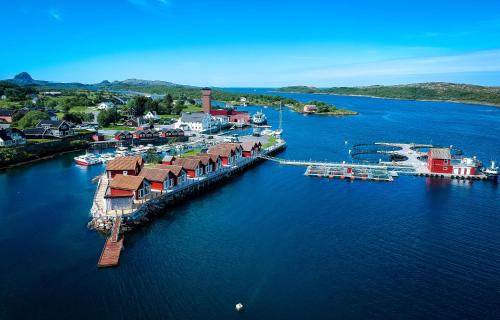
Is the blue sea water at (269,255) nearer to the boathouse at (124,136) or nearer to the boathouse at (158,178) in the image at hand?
the boathouse at (158,178)

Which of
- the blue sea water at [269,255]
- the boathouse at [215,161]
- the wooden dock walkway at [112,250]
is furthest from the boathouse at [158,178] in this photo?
the boathouse at [215,161]

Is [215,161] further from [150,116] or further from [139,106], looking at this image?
[139,106]

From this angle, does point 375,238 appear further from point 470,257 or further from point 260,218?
point 260,218

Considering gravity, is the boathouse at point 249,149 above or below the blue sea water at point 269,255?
above

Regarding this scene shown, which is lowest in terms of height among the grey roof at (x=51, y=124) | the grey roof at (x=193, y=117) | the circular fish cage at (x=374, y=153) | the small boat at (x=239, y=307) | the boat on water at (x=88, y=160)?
the small boat at (x=239, y=307)

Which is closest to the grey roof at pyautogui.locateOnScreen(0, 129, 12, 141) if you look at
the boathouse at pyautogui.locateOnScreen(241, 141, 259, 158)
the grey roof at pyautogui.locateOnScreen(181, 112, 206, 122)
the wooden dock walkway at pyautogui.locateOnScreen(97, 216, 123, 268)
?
the boathouse at pyautogui.locateOnScreen(241, 141, 259, 158)
